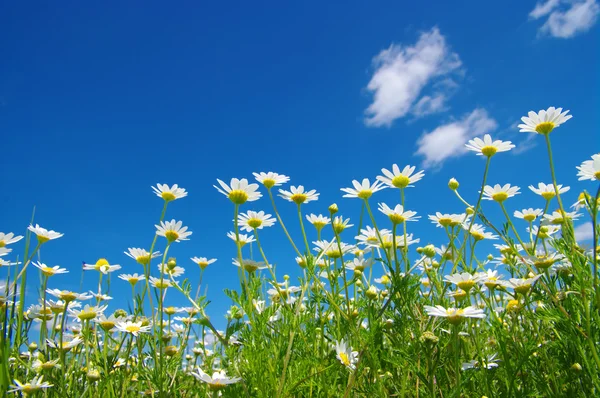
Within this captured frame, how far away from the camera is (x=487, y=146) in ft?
10.1

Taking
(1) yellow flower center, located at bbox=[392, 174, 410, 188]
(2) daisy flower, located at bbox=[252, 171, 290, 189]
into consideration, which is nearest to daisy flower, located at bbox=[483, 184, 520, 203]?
(1) yellow flower center, located at bbox=[392, 174, 410, 188]

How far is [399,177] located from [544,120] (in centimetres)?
87

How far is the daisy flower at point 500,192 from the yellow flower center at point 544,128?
64 centimetres

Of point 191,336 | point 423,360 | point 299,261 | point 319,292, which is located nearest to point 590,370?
point 423,360

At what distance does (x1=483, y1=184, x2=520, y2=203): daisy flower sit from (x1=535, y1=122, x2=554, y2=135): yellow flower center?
0.64 m

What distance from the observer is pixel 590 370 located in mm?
2002

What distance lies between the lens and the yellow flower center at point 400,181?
2913 millimetres

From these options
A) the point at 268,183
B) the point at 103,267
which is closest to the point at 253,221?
the point at 268,183

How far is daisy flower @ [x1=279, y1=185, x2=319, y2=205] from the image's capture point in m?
3.11

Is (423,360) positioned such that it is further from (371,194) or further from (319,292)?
(371,194)

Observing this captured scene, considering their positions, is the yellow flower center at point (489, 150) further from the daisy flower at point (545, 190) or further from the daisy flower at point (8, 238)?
the daisy flower at point (8, 238)

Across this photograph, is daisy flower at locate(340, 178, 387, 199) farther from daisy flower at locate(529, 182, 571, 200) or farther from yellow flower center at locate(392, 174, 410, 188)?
daisy flower at locate(529, 182, 571, 200)

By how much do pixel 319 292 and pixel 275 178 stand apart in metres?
0.78

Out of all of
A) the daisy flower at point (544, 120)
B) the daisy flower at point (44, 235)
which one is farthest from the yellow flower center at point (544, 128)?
the daisy flower at point (44, 235)
